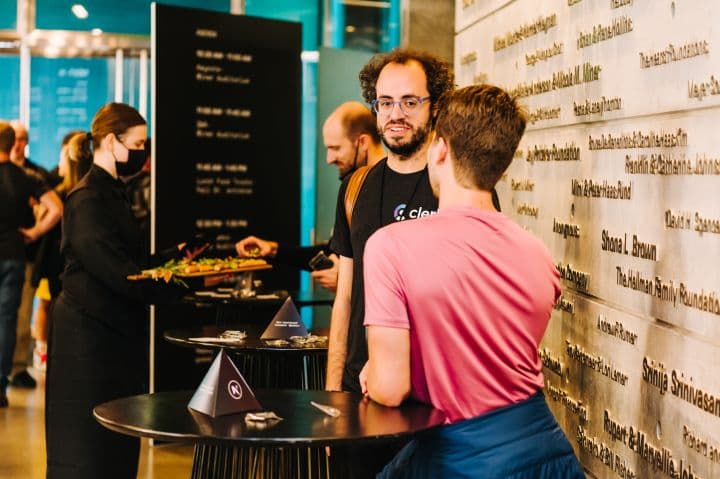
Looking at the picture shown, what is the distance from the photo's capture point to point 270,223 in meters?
6.64

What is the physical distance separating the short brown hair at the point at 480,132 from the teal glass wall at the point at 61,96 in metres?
7.95

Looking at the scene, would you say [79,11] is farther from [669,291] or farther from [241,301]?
[669,291]

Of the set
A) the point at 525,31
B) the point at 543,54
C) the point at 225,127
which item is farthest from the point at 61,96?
the point at 543,54

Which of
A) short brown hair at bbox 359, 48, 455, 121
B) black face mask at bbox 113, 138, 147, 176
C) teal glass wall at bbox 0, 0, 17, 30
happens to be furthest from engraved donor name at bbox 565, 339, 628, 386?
teal glass wall at bbox 0, 0, 17, 30

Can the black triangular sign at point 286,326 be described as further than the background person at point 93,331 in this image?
No

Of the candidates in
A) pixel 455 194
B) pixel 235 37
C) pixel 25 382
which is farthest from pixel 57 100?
pixel 455 194

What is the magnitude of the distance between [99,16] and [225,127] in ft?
11.7

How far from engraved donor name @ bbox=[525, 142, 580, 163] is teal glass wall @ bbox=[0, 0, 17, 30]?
692 cm

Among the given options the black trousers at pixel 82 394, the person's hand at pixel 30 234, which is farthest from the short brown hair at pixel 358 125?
the person's hand at pixel 30 234

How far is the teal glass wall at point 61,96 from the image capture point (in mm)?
9727

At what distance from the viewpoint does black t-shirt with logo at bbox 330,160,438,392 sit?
298 centimetres

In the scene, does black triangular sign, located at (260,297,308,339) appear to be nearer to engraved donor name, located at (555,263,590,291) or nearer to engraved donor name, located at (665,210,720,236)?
engraved donor name, located at (555,263,590,291)

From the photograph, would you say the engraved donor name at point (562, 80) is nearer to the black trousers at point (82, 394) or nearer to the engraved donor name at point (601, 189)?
the engraved donor name at point (601, 189)

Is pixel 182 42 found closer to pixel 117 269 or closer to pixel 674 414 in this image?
pixel 117 269
